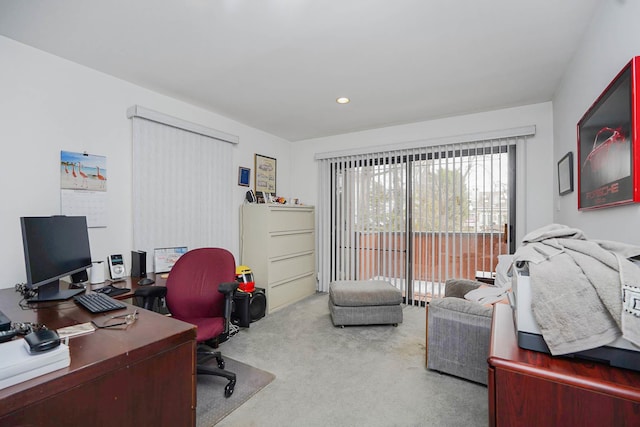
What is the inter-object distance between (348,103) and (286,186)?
1.94 meters

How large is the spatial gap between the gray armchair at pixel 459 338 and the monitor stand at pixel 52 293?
241 cm

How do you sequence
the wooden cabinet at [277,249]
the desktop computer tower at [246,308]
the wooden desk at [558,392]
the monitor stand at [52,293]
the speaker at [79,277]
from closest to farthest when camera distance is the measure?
the wooden desk at [558,392] < the monitor stand at [52,293] < the speaker at [79,277] < the desktop computer tower at [246,308] < the wooden cabinet at [277,249]

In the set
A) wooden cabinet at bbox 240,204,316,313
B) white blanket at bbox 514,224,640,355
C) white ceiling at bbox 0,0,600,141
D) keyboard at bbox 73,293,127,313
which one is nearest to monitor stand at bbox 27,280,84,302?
keyboard at bbox 73,293,127,313

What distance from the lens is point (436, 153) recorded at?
12.4 feet

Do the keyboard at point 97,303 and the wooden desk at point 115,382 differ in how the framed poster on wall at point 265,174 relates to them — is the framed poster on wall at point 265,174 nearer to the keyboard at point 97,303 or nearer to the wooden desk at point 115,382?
the keyboard at point 97,303

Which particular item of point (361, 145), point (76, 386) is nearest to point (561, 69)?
point (361, 145)

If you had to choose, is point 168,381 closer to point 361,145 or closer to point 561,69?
point 561,69

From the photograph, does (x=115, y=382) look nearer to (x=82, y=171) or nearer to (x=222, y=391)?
(x=222, y=391)

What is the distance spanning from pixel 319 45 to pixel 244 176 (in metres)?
2.23

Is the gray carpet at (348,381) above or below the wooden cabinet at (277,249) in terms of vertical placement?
below

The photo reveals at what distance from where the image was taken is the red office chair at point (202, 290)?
2.24 m

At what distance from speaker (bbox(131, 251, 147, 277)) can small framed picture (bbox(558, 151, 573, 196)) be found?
359 centimetres

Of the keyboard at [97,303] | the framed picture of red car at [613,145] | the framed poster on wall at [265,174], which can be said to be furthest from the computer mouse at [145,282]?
the framed picture of red car at [613,145]

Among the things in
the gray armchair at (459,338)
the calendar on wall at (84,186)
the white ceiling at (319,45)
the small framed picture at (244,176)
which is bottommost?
the gray armchair at (459,338)
